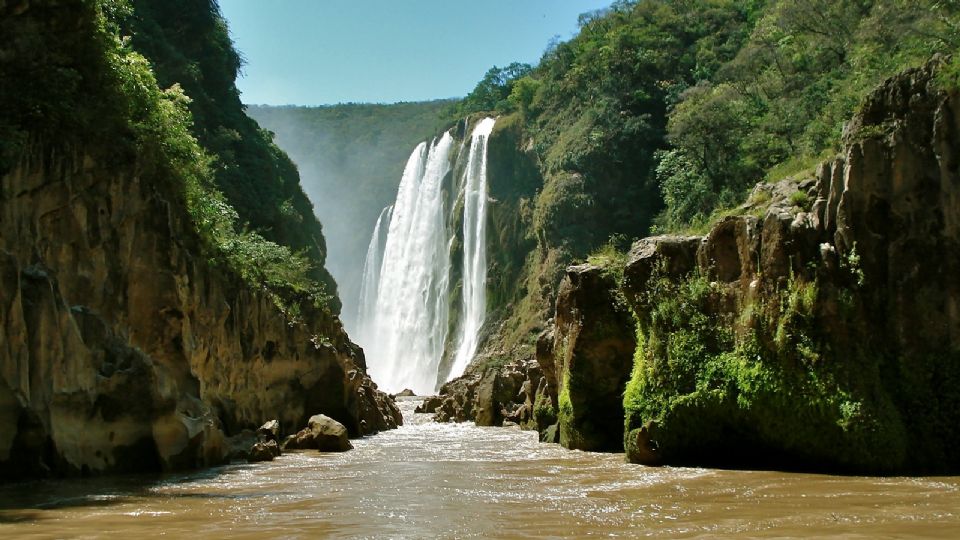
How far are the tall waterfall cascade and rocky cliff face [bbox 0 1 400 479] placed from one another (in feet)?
112

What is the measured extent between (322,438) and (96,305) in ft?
21.5

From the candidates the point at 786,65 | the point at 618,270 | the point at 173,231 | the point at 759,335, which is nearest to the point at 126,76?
the point at 173,231

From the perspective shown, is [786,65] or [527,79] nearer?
[786,65]

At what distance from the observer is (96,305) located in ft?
51.5

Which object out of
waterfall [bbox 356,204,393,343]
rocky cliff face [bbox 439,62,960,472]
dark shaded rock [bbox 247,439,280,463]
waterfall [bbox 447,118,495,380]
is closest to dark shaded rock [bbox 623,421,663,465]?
rocky cliff face [bbox 439,62,960,472]

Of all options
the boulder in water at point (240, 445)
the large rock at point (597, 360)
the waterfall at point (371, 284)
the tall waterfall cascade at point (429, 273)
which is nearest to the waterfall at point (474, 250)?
the tall waterfall cascade at point (429, 273)

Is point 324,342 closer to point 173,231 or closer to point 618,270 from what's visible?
point 173,231

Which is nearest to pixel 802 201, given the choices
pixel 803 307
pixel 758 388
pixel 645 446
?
pixel 803 307

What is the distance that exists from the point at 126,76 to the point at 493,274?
38.2 metres

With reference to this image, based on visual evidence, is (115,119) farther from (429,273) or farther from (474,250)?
(429,273)

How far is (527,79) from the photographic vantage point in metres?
60.0

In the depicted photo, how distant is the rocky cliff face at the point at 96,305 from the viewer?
39.4ft

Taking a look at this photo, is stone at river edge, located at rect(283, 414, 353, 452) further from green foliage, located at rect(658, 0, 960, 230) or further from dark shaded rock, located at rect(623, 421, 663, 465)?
green foliage, located at rect(658, 0, 960, 230)

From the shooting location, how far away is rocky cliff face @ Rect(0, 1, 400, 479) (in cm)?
1201
